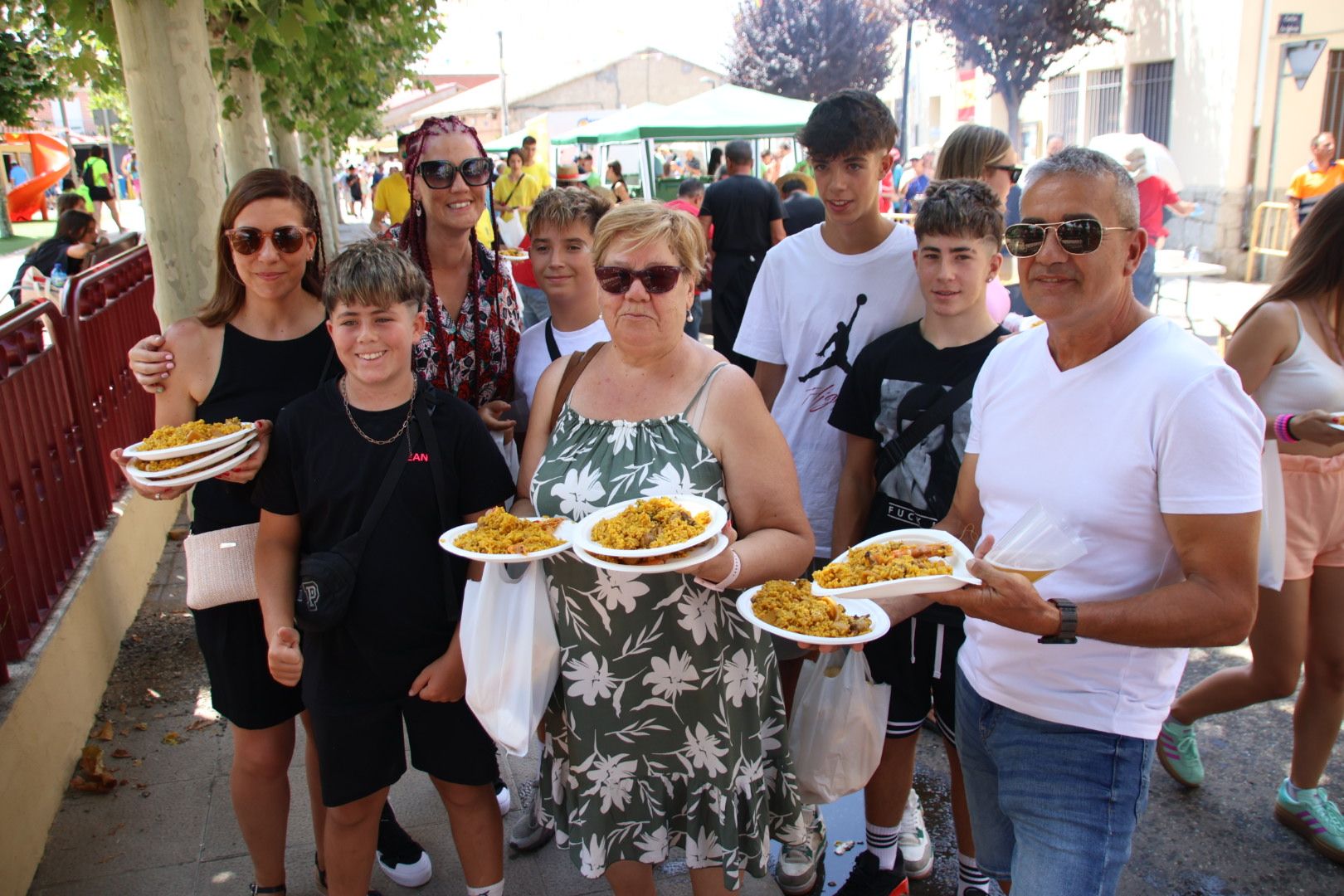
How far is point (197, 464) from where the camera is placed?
7.87ft

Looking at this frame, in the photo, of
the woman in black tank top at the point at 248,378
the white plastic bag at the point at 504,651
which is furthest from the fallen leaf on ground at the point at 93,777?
the white plastic bag at the point at 504,651

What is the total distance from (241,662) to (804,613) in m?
1.72

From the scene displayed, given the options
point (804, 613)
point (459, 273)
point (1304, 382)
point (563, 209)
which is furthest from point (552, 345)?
point (1304, 382)

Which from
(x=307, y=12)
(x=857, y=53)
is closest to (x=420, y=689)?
(x=307, y=12)

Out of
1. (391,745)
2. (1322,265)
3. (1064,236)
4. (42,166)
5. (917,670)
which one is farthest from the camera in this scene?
(42,166)

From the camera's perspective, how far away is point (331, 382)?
2.68 metres

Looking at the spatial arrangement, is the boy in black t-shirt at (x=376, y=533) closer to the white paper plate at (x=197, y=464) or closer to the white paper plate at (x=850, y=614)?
the white paper plate at (x=197, y=464)

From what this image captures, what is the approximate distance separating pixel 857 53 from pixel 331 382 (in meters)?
41.4

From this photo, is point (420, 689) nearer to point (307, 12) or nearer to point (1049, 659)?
point (1049, 659)

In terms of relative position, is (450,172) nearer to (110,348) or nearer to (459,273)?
(459,273)

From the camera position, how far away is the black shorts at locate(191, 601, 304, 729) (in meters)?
2.82

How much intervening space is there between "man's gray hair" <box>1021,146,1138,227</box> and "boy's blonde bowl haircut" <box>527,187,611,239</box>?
1838 mm

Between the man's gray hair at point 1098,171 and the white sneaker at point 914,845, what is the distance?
212 centimetres

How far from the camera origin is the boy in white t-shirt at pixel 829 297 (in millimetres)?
3203
